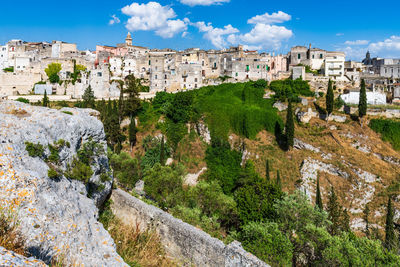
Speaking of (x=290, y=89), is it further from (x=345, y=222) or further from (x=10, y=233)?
(x=10, y=233)

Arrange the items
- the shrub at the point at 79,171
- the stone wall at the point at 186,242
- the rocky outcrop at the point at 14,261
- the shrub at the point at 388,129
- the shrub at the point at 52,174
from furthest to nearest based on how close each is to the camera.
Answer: the shrub at the point at 388,129 < the shrub at the point at 79,171 < the stone wall at the point at 186,242 < the shrub at the point at 52,174 < the rocky outcrop at the point at 14,261

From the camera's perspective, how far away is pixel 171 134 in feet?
132

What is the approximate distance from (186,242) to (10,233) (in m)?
6.15

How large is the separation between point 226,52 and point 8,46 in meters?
52.7

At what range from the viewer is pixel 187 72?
52.0 m

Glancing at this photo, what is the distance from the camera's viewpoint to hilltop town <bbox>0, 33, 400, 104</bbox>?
162 ft

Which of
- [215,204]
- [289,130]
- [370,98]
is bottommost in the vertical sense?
[215,204]

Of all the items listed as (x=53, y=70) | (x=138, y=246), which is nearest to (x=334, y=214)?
(x=138, y=246)

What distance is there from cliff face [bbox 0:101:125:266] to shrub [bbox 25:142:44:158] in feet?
0.35

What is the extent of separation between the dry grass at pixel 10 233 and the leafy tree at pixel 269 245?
1013 cm

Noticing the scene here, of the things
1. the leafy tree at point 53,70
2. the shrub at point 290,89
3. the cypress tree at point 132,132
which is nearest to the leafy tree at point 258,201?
the cypress tree at point 132,132

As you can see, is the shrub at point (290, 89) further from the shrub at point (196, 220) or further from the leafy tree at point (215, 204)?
the shrub at point (196, 220)

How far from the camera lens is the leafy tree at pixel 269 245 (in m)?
12.7

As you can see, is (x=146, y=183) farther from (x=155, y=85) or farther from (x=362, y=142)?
(x=155, y=85)
